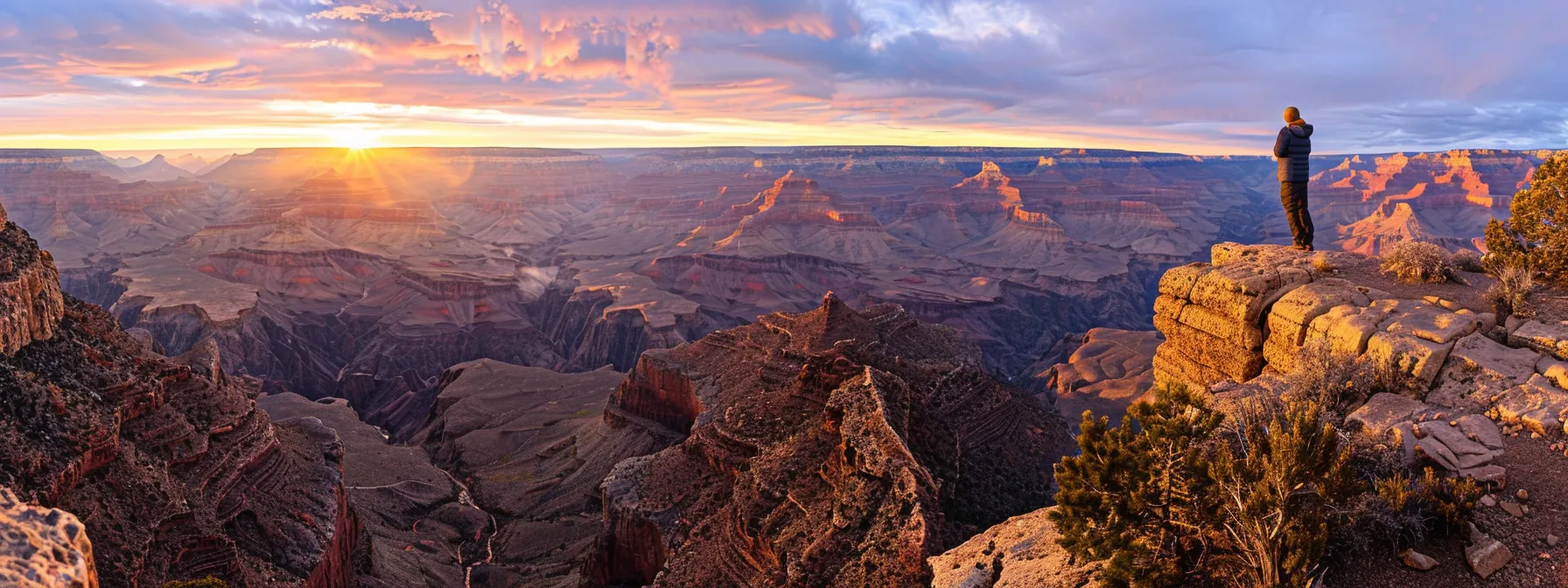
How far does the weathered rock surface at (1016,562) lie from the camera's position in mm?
11320

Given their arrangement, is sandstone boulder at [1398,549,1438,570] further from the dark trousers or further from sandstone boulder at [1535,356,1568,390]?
the dark trousers

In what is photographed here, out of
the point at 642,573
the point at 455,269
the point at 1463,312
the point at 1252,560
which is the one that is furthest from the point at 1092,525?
the point at 455,269

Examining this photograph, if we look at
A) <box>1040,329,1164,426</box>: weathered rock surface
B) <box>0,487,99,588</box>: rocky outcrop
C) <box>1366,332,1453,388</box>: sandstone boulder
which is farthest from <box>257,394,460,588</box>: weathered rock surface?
<box>1040,329,1164,426</box>: weathered rock surface

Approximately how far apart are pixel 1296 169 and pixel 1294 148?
674 mm

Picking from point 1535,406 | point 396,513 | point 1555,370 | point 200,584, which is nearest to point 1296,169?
point 1555,370

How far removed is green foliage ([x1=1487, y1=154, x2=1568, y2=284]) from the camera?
49.4 feet

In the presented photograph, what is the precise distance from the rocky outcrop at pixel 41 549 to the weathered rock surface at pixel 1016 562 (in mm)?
10935

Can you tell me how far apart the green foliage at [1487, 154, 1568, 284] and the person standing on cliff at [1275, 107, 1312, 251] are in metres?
3.31

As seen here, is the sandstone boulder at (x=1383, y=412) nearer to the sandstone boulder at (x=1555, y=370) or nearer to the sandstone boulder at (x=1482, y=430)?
the sandstone boulder at (x=1482, y=430)

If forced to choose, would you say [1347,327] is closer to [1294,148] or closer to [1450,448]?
[1450,448]

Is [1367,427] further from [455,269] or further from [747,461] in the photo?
[455,269]

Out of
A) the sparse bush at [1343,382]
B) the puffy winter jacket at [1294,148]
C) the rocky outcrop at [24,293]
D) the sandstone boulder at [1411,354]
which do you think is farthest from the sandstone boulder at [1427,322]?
the rocky outcrop at [24,293]

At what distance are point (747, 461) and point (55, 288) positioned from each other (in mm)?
23926

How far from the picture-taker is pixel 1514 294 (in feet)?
45.2
